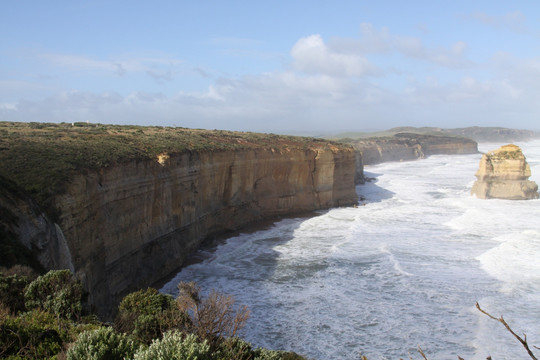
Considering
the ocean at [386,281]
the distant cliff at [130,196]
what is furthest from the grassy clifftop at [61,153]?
the ocean at [386,281]

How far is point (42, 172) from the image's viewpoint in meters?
14.4

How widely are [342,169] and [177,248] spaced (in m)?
19.3

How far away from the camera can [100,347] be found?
19.8 feet

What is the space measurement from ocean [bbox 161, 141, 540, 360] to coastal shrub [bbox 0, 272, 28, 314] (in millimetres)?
6911

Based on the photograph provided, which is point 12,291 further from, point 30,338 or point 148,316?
point 148,316

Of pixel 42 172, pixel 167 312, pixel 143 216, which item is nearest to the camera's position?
pixel 167 312

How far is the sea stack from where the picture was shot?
121ft

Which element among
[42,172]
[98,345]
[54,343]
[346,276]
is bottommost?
[346,276]

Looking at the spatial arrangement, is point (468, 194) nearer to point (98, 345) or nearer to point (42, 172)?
point (42, 172)

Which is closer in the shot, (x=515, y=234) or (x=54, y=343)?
(x=54, y=343)

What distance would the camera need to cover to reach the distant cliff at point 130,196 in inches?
522

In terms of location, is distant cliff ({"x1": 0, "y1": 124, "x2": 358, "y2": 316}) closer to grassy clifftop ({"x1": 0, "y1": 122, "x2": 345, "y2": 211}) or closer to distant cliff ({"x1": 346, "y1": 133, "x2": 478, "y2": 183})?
grassy clifftop ({"x1": 0, "y1": 122, "x2": 345, "y2": 211})

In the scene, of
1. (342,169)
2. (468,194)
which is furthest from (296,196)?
(468,194)

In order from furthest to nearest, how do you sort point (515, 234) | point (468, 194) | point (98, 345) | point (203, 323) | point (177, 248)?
point (468, 194) → point (515, 234) → point (177, 248) → point (203, 323) → point (98, 345)
